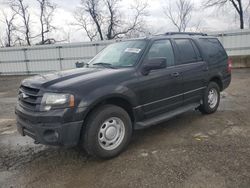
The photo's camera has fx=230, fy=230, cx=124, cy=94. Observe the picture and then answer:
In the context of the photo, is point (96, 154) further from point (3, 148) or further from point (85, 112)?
point (3, 148)

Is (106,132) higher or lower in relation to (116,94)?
lower

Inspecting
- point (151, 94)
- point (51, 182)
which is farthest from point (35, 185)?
point (151, 94)

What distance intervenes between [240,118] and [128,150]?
9.46ft

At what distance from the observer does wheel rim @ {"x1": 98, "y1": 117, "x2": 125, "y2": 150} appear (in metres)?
3.51

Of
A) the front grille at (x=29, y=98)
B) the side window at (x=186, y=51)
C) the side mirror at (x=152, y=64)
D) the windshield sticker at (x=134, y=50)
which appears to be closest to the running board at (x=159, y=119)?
the side mirror at (x=152, y=64)

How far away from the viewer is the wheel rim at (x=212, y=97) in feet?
18.1

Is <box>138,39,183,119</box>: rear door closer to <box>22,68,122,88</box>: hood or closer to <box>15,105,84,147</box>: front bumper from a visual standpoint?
<box>22,68,122,88</box>: hood

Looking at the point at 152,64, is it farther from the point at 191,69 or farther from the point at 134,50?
the point at 191,69

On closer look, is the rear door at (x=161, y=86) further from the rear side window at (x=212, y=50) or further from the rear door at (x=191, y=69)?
the rear side window at (x=212, y=50)

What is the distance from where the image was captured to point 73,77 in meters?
3.53

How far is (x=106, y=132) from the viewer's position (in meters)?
3.54

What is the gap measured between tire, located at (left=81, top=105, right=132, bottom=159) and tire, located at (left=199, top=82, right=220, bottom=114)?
240 cm

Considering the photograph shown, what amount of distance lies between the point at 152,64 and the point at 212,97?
2.55 metres

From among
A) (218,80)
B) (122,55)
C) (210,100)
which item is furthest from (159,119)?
(218,80)
